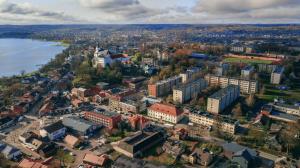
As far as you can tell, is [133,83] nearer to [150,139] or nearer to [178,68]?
[178,68]

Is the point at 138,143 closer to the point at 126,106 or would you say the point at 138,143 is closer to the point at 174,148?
the point at 174,148

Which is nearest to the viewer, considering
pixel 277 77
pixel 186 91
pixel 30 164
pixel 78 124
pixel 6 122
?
pixel 30 164

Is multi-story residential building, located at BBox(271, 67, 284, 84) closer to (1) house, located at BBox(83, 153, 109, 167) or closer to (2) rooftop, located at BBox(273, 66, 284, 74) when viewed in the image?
(2) rooftop, located at BBox(273, 66, 284, 74)

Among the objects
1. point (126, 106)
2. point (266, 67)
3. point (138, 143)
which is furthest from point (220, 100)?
point (266, 67)

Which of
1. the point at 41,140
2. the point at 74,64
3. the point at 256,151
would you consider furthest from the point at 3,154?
the point at 74,64

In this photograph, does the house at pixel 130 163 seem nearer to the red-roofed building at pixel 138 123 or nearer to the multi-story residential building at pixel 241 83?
the red-roofed building at pixel 138 123

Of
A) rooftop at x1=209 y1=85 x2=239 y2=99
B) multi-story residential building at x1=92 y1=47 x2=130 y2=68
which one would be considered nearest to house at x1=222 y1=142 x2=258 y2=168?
rooftop at x1=209 y1=85 x2=239 y2=99

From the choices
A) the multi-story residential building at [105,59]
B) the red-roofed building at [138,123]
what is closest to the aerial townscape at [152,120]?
the red-roofed building at [138,123]
